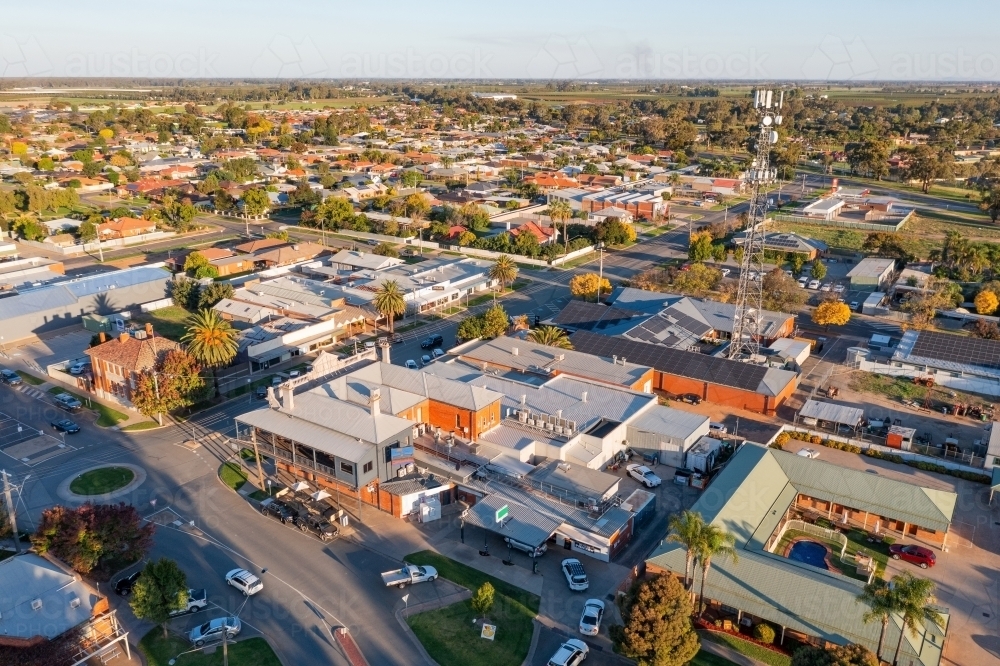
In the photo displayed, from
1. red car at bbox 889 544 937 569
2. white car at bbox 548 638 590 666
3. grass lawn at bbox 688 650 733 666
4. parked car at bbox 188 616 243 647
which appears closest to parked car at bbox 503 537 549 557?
white car at bbox 548 638 590 666

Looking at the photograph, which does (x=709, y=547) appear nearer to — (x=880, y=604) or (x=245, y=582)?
(x=880, y=604)

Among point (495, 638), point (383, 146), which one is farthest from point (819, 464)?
point (383, 146)

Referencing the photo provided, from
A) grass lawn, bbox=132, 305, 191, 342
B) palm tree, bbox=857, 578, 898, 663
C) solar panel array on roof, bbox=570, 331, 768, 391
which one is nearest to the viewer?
palm tree, bbox=857, 578, 898, 663

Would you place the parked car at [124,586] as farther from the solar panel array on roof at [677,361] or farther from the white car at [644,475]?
the solar panel array on roof at [677,361]

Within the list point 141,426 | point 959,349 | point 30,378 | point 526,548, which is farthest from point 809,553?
point 30,378

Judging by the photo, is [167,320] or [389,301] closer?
[389,301]

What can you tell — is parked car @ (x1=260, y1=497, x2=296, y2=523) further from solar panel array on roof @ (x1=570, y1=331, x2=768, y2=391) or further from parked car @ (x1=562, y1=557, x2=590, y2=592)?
solar panel array on roof @ (x1=570, y1=331, x2=768, y2=391)

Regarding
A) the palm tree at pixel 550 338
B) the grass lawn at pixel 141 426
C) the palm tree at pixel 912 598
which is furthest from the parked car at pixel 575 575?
the grass lawn at pixel 141 426

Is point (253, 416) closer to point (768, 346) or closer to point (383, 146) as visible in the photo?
point (768, 346)
